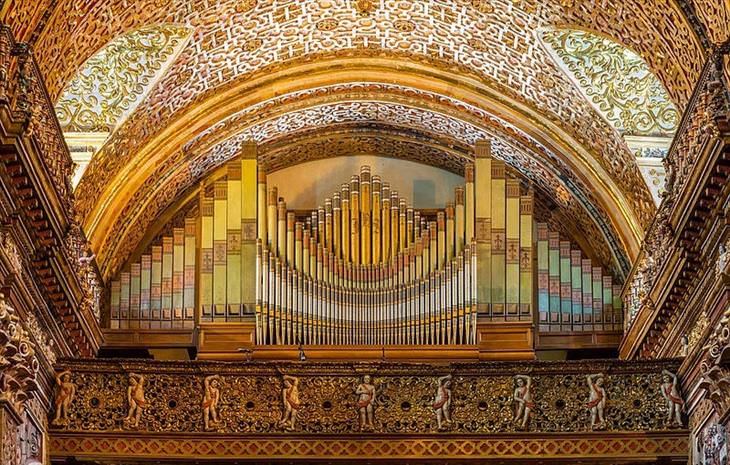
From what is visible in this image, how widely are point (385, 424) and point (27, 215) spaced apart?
447cm

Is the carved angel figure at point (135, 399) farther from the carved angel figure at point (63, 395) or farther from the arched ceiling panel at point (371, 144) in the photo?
the arched ceiling panel at point (371, 144)

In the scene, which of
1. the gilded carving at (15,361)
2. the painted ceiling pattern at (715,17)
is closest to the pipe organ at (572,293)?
the painted ceiling pattern at (715,17)

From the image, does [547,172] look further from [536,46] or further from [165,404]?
[165,404]

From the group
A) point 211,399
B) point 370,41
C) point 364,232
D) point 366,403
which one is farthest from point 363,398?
point 370,41

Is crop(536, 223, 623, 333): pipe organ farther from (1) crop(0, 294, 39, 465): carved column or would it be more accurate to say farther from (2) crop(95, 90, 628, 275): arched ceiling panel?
(1) crop(0, 294, 39, 465): carved column

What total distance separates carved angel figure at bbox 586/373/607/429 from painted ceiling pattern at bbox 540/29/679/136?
10.7 feet

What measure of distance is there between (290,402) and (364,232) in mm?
4229

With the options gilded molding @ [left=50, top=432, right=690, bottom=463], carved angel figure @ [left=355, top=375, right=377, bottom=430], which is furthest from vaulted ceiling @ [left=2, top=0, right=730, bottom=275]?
carved angel figure @ [left=355, top=375, right=377, bottom=430]

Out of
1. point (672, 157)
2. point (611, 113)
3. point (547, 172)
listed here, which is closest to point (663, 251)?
point (672, 157)

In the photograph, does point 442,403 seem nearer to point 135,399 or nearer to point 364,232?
point 135,399

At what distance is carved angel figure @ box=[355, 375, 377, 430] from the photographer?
20345 mm

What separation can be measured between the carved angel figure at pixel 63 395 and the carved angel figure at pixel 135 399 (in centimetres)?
58

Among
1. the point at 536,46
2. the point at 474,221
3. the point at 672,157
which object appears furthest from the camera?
the point at 474,221

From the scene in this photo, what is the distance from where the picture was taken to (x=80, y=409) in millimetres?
20219
